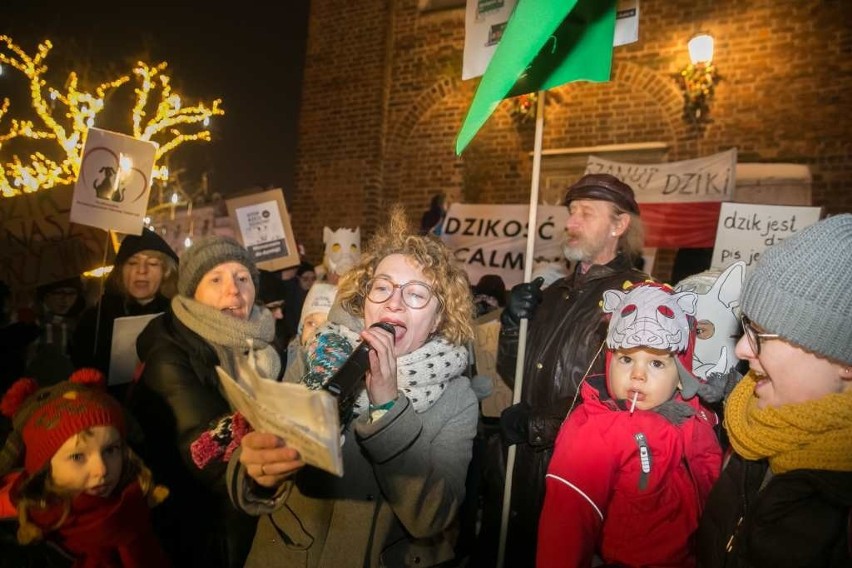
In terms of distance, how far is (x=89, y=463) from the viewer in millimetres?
2039

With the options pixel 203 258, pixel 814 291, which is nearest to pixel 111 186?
pixel 203 258

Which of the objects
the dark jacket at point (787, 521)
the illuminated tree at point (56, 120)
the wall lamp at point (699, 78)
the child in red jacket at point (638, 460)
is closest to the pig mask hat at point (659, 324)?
the child in red jacket at point (638, 460)

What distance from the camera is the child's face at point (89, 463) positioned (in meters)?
2.00

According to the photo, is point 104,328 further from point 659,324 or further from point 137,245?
point 659,324

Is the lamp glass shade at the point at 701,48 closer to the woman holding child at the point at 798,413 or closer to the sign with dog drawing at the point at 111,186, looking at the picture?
the sign with dog drawing at the point at 111,186

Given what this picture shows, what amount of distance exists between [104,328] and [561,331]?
2.99 m

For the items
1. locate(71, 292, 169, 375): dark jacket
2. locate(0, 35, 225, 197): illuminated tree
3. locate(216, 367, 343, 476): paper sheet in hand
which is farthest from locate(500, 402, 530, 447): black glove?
locate(0, 35, 225, 197): illuminated tree

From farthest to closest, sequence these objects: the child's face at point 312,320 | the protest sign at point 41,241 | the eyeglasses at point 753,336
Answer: the protest sign at point 41,241, the child's face at point 312,320, the eyeglasses at point 753,336

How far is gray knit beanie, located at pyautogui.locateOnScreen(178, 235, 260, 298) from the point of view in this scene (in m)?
2.54

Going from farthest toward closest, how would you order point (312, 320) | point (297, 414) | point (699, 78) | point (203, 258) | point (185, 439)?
point (699, 78)
point (312, 320)
point (203, 258)
point (185, 439)
point (297, 414)

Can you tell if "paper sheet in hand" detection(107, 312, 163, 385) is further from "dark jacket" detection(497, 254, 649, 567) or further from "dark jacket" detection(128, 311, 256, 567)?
"dark jacket" detection(497, 254, 649, 567)

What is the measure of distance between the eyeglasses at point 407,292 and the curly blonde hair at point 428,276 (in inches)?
2.0

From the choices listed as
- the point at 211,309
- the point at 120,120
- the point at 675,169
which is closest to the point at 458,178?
the point at 675,169

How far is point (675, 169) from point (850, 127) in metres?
2.11
